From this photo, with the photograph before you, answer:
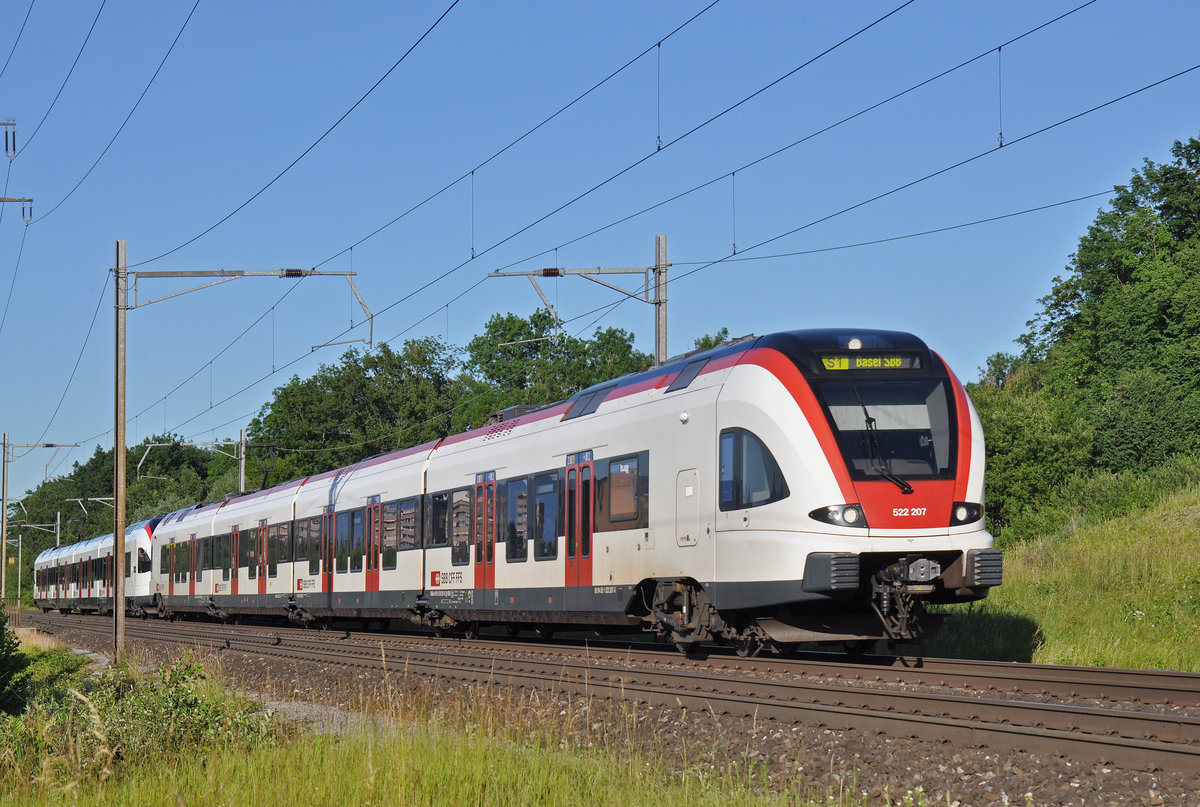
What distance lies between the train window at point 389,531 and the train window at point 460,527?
278cm

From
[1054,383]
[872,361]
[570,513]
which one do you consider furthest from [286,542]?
[1054,383]

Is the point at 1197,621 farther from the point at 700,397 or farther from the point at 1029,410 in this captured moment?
the point at 1029,410

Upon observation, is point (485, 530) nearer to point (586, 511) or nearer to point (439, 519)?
point (439, 519)

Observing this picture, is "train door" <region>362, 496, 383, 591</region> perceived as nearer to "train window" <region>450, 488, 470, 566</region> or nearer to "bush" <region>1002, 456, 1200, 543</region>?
"train window" <region>450, 488, 470, 566</region>

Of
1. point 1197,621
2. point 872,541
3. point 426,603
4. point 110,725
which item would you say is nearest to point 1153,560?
point 1197,621

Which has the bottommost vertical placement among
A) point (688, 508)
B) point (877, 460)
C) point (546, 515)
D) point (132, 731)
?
point (132, 731)

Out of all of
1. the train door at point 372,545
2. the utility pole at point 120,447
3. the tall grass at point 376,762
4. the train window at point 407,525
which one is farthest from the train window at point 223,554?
the tall grass at point 376,762

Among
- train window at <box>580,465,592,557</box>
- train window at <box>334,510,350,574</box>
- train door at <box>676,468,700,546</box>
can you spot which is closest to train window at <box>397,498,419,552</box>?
train window at <box>334,510,350,574</box>

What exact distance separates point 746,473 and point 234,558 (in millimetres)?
24681

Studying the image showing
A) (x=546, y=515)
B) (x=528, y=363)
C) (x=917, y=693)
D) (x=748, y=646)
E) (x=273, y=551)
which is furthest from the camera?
(x=528, y=363)

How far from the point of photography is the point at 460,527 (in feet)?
70.8

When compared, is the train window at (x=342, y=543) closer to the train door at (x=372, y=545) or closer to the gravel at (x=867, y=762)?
the train door at (x=372, y=545)

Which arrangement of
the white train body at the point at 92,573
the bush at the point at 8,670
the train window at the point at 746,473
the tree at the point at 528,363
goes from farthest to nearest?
the tree at the point at 528,363 → the white train body at the point at 92,573 → the bush at the point at 8,670 → the train window at the point at 746,473

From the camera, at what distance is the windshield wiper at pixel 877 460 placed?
13211 millimetres
